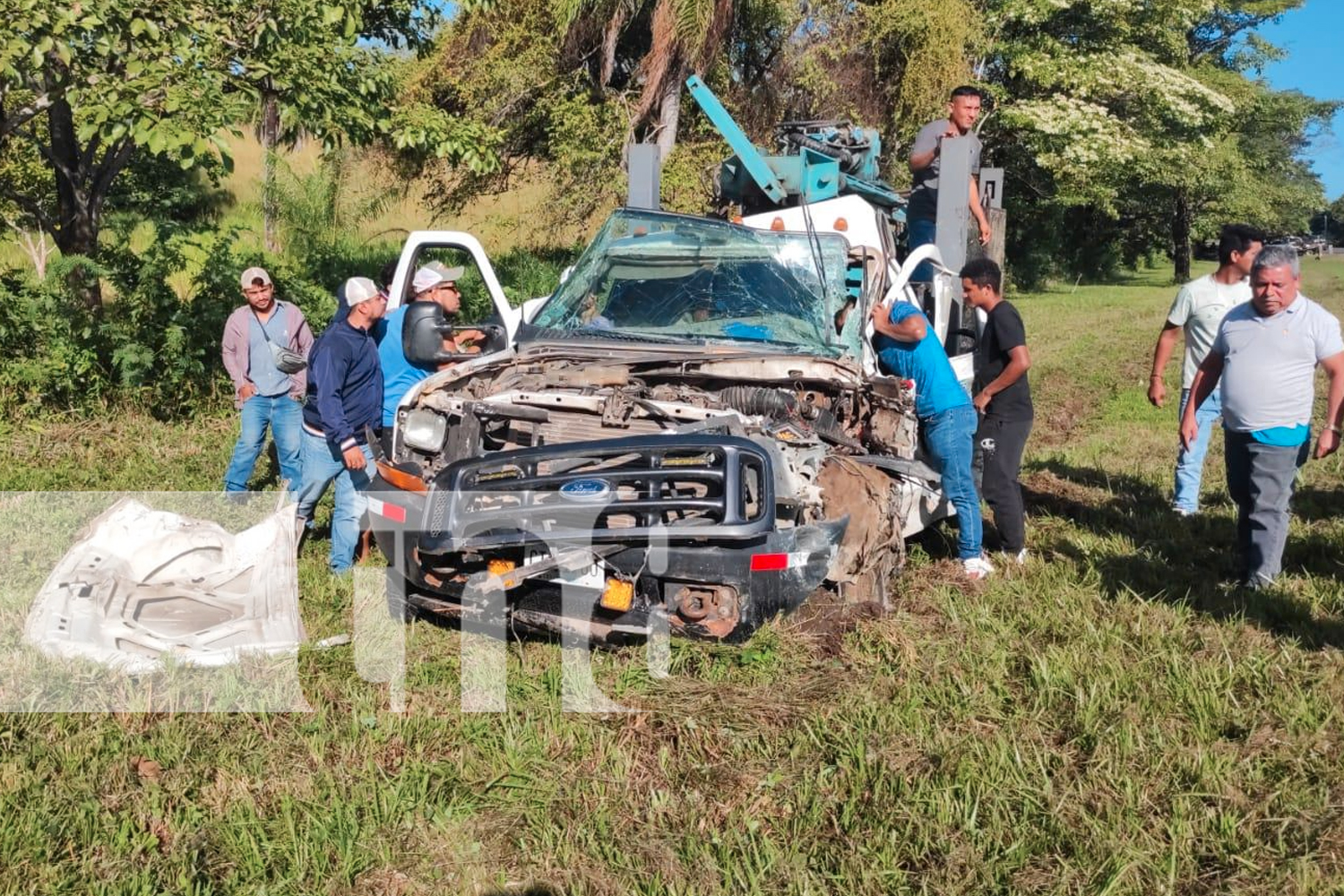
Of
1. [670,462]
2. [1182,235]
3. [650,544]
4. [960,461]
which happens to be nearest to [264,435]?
[670,462]

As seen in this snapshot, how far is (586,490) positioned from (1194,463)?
14.6ft

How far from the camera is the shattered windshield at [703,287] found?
6.07m

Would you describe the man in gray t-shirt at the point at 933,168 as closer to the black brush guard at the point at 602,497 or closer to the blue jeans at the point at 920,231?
the blue jeans at the point at 920,231

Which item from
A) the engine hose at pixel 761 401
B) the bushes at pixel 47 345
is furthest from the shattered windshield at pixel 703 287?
the bushes at pixel 47 345

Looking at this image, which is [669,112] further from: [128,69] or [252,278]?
[252,278]

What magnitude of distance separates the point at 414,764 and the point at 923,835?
5.60ft

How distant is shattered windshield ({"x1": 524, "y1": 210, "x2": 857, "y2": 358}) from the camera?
19.9ft

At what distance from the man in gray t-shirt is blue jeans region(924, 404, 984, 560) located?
8.55 feet

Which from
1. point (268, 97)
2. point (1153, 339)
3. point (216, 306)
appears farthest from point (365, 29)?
point (1153, 339)

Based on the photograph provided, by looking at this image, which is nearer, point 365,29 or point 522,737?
point 522,737

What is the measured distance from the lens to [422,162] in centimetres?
1775

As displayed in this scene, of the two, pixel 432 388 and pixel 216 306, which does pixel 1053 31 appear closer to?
pixel 216 306

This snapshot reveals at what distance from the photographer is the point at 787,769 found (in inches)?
155

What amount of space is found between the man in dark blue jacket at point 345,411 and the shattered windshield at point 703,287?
3.17 feet
